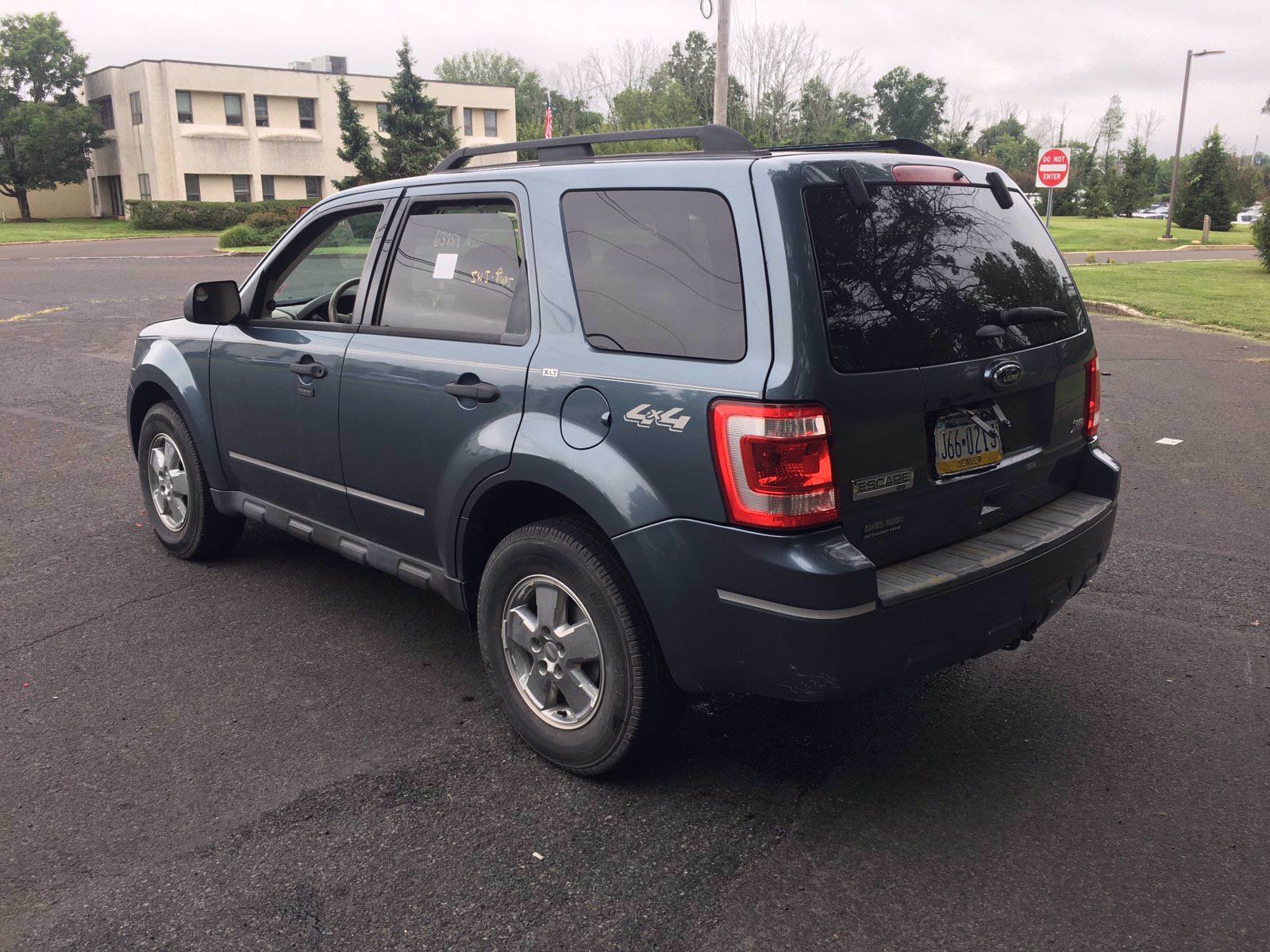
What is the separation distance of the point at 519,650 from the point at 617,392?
101 centimetres

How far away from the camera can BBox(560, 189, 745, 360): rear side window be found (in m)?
2.95

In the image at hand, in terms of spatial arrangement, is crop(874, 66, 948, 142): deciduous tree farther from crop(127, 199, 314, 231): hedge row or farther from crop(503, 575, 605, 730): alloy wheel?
crop(503, 575, 605, 730): alloy wheel

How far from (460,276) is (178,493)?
7.93 feet

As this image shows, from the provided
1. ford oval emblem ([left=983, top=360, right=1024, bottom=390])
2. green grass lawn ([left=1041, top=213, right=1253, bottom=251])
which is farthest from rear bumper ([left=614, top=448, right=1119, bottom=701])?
green grass lawn ([left=1041, top=213, right=1253, bottom=251])

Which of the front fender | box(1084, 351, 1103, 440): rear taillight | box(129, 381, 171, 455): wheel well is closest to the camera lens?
box(1084, 351, 1103, 440): rear taillight

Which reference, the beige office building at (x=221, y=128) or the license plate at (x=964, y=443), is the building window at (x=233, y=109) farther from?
the license plate at (x=964, y=443)

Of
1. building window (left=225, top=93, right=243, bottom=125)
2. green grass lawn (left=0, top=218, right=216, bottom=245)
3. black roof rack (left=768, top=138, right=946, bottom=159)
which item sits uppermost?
building window (left=225, top=93, right=243, bottom=125)

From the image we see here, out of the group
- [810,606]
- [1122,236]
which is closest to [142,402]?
[810,606]

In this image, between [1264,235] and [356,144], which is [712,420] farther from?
[356,144]

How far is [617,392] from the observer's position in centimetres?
310

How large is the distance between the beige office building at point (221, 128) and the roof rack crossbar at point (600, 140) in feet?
196

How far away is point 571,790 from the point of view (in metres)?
3.35

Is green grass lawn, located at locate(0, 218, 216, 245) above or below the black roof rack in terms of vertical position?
below

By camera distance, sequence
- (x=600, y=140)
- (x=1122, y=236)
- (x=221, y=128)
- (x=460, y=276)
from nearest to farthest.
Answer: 1. (x=600, y=140)
2. (x=460, y=276)
3. (x=1122, y=236)
4. (x=221, y=128)
